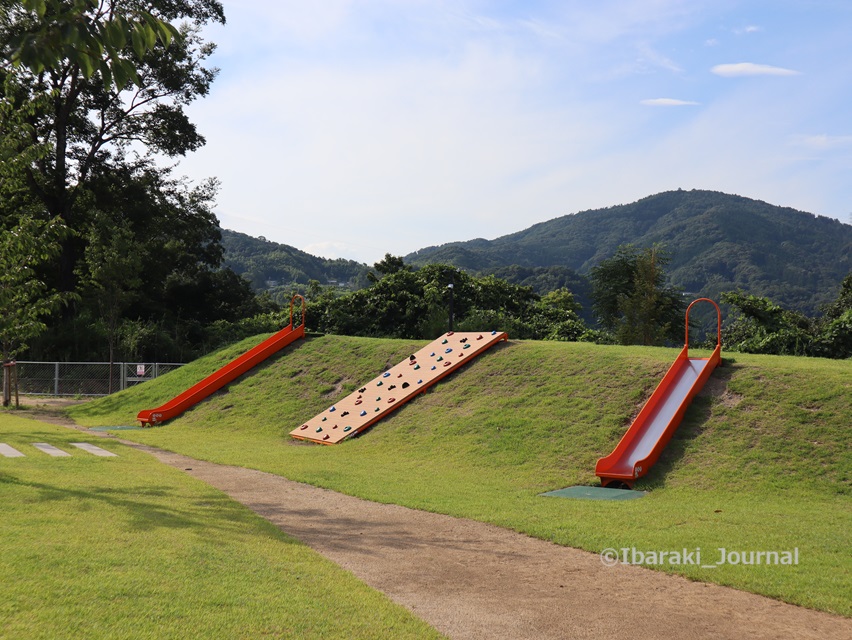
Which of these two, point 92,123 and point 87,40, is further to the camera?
point 92,123

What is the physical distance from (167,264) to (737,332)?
90.6ft

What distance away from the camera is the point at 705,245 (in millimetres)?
100188

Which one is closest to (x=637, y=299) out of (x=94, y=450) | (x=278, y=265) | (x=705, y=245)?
(x=94, y=450)

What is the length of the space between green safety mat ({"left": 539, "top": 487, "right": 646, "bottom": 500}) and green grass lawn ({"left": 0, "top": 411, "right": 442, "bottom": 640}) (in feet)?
12.6

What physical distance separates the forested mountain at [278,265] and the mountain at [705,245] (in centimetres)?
1370

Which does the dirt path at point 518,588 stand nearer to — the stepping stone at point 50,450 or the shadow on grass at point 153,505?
the shadow on grass at point 153,505

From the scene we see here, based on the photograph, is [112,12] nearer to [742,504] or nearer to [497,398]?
[742,504]

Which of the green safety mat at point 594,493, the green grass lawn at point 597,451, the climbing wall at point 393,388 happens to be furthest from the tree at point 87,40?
the climbing wall at point 393,388

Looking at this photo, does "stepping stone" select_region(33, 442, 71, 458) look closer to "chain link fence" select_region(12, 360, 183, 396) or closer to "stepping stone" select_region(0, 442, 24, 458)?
"stepping stone" select_region(0, 442, 24, 458)

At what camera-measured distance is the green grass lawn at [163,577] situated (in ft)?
13.2

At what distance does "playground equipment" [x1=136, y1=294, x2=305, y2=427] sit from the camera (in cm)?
1786

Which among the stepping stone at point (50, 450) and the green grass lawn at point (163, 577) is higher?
the green grass lawn at point (163, 577)

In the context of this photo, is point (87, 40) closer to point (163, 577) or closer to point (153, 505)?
point (163, 577)

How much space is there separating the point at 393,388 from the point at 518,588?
10.6 m
